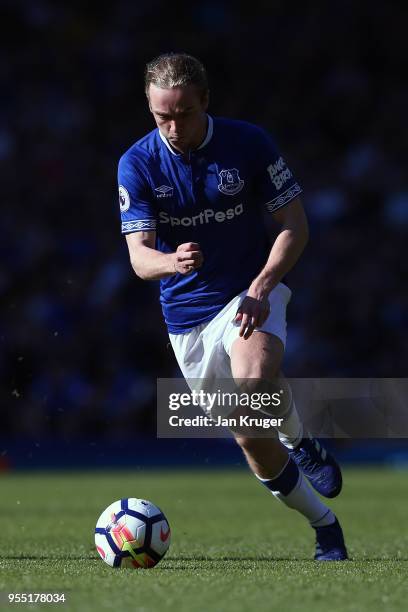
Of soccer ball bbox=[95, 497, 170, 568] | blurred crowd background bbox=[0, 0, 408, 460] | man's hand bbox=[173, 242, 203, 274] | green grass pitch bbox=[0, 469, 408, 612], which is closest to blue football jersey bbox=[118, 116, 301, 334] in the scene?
man's hand bbox=[173, 242, 203, 274]

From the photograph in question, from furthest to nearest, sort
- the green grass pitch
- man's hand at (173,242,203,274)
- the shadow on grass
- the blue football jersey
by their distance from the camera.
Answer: the blue football jersey < the shadow on grass < man's hand at (173,242,203,274) < the green grass pitch

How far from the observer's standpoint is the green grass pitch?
3992 mm

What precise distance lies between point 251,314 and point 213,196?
0.68 meters

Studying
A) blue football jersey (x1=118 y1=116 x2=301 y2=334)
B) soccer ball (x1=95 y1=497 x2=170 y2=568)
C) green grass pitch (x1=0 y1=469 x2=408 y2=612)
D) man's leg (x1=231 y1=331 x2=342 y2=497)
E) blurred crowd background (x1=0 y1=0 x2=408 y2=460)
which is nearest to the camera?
green grass pitch (x1=0 y1=469 x2=408 y2=612)

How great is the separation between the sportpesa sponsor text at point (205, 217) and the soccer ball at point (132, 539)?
4.45ft

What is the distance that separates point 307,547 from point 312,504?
81 centimetres

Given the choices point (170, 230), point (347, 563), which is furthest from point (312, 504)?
point (170, 230)

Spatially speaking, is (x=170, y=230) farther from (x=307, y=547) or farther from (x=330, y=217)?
(x=330, y=217)

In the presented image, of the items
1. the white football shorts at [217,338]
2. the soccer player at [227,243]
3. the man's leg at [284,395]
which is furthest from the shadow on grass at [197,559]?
the white football shorts at [217,338]

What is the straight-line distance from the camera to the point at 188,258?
4.81 metres

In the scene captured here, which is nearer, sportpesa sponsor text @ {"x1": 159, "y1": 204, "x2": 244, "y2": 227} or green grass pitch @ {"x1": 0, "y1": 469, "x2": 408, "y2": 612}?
green grass pitch @ {"x1": 0, "y1": 469, "x2": 408, "y2": 612}

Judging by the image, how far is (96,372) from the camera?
15.6m

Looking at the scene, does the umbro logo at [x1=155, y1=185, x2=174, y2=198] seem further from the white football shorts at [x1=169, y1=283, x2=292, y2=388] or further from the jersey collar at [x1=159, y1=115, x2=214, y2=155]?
the white football shorts at [x1=169, y1=283, x2=292, y2=388]

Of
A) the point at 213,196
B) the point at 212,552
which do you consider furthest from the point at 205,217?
the point at 212,552
